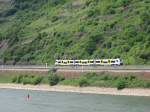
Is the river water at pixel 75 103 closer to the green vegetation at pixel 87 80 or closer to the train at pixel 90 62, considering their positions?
the green vegetation at pixel 87 80

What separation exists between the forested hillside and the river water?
68.4ft

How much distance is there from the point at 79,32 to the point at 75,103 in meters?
55.4

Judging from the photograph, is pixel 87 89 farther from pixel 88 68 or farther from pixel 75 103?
pixel 75 103

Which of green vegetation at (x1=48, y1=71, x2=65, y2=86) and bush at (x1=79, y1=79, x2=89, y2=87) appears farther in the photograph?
green vegetation at (x1=48, y1=71, x2=65, y2=86)

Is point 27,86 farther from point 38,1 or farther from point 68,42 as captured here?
point 38,1

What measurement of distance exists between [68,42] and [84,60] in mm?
18383

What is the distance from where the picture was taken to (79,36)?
125812 millimetres

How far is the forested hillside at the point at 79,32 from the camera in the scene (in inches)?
4299

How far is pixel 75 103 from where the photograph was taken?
7281 cm

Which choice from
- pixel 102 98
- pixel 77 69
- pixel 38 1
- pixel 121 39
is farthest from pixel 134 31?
pixel 38 1

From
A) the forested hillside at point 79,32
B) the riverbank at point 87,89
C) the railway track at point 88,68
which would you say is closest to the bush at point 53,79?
the riverbank at point 87,89

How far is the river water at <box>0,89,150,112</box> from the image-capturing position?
6525 centimetres

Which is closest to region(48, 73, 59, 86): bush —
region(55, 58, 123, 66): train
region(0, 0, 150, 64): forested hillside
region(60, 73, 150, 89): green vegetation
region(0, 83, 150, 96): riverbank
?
region(0, 83, 150, 96): riverbank

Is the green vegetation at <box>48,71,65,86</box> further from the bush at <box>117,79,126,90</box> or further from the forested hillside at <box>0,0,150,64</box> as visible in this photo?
the bush at <box>117,79,126,90</box>
